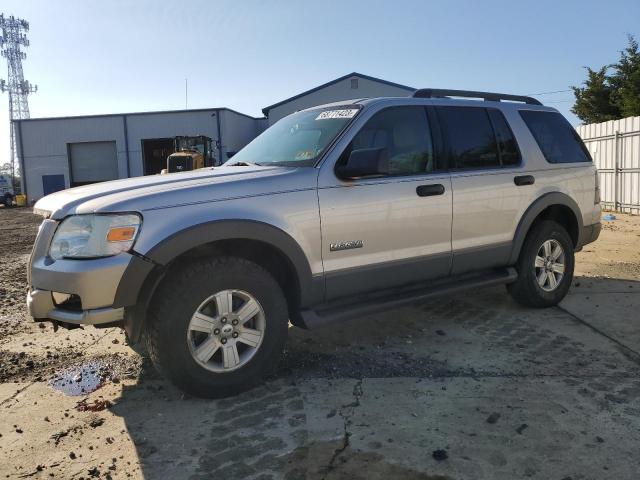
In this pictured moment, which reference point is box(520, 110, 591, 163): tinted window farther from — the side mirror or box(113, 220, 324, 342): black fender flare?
box(113, 220, 324, 342): black fender flare

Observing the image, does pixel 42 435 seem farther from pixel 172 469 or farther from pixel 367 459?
pixel 367 459

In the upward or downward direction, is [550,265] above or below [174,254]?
below

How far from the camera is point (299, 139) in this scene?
14.4ft

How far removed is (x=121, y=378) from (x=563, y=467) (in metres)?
3.02

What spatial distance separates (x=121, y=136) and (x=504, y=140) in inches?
1349

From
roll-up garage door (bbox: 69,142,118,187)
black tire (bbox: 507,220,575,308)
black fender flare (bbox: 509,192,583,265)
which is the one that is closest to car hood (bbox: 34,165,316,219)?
black fender flare (bbox: 509,192,583,265)

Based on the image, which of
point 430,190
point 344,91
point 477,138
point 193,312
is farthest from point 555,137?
point 344,91

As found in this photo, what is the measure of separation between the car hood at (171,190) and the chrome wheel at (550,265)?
284cm

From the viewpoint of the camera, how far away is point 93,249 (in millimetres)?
3170

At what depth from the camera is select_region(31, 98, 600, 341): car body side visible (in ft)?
10.5

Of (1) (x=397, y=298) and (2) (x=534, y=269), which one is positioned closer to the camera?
(1) (x=397, y=298)

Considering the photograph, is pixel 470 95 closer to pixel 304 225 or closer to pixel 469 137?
pixel 469 137

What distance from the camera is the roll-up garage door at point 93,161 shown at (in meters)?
36.2

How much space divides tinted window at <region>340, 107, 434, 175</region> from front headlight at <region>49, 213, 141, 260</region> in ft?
5.88
